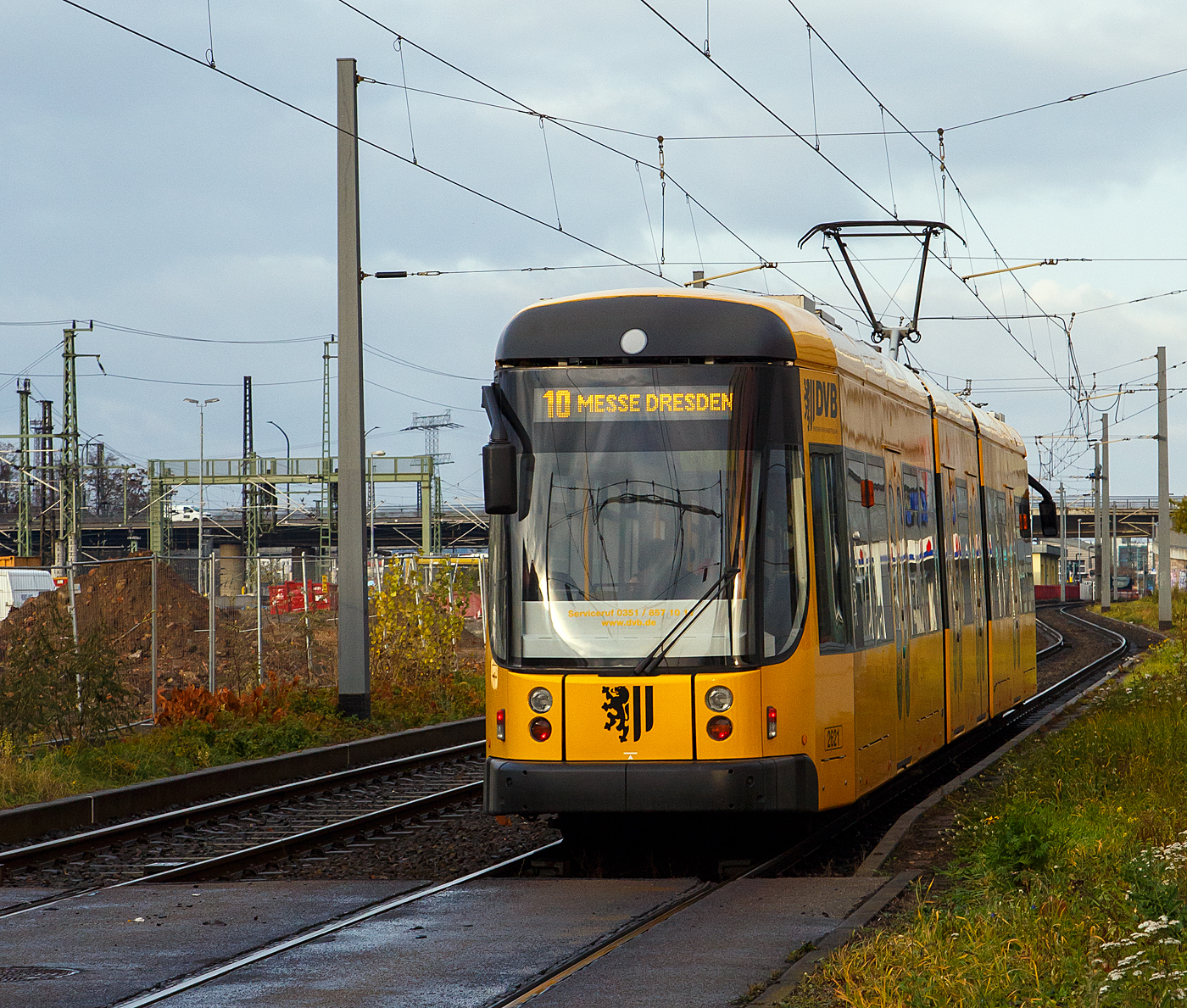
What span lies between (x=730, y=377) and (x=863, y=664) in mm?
2187

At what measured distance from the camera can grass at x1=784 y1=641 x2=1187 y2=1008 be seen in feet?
18.5

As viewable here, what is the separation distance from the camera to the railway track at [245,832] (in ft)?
34.0

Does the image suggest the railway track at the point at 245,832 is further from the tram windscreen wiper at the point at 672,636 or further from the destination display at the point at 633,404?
the destination display at the point at 633,404

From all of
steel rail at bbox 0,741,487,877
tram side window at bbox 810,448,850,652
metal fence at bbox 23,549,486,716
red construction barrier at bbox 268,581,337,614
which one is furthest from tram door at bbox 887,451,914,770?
red construction barrier at bbox 268,581,337,614

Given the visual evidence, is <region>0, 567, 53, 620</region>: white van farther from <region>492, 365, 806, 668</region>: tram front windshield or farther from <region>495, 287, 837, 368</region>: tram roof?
<region>492, 365, 806, 668</region>: tram front windshield

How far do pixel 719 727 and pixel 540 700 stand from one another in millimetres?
1044

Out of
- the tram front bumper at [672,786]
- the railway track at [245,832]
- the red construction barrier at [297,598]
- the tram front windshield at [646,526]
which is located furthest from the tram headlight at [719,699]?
the red construction barrier at [297,598]

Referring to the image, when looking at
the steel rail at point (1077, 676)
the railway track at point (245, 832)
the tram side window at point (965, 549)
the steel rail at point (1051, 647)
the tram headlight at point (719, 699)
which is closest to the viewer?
the tram headlight at point (719, 699)

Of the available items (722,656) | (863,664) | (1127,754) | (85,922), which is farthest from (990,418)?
(85,922)

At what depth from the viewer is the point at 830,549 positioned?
32.7ft

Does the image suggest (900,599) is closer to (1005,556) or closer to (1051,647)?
(1005,556)

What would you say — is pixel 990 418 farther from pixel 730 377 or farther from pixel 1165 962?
pixel 1165 962

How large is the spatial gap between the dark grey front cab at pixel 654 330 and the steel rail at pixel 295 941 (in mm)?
3079

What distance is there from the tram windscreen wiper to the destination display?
99 cm
